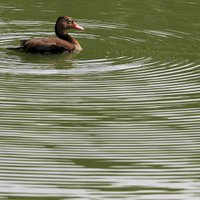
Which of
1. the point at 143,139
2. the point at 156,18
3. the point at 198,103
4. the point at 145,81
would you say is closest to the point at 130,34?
the point at 156,18

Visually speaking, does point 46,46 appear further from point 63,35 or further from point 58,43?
point 63,35

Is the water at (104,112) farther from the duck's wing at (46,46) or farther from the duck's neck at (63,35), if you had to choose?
the duck's neck at (63,35)

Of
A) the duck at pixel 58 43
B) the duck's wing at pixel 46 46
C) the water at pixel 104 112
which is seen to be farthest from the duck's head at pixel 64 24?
the duck's wing at pixel 46 46

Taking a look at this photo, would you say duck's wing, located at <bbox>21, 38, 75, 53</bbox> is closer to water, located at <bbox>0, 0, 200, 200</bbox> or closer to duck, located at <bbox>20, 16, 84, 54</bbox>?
duck, located at <bbox>20, 16, 84, 54</bbox>

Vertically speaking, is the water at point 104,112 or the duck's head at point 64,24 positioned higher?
the duck's head at point 64,24

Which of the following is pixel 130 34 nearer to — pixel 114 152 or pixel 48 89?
pixel 48 89

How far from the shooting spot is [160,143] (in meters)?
9.41

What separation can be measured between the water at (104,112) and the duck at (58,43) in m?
0.14

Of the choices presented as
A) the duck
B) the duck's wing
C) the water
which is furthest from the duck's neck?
the duck's wing

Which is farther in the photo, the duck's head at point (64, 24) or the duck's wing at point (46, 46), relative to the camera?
the duck's head at point (64, 24)

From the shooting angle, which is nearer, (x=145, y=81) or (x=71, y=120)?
(x=71, y=120)

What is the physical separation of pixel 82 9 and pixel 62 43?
3401mm

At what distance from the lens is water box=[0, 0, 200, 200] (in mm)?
8320

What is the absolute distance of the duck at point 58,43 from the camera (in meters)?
13.4
